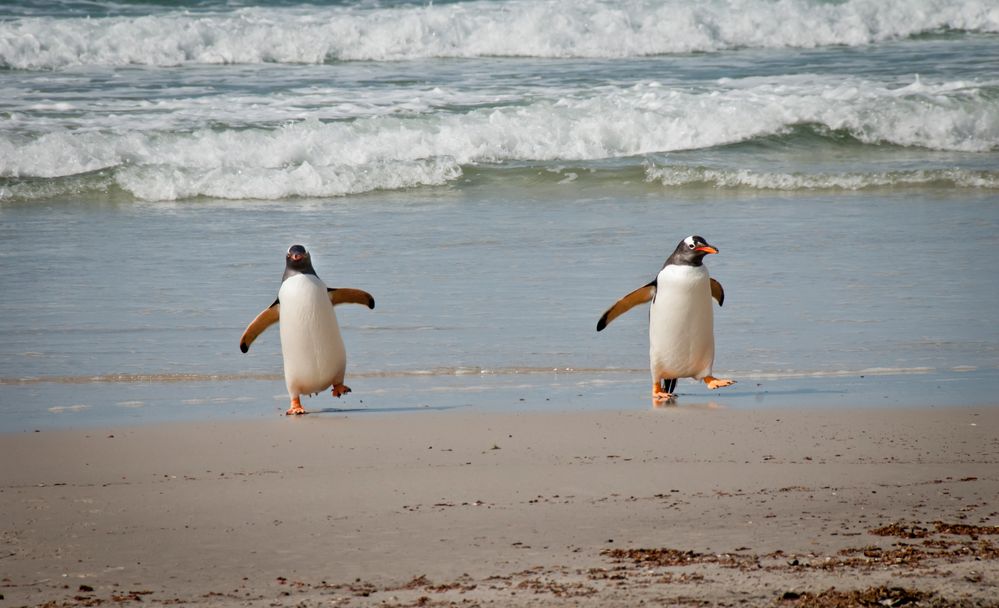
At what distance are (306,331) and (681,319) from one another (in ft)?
5.42

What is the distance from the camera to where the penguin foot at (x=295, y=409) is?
5.42m

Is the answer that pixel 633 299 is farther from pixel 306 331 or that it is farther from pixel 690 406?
pixel 306 331

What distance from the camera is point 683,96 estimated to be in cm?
1474

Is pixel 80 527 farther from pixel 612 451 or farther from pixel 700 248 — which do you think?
pixel 700 248

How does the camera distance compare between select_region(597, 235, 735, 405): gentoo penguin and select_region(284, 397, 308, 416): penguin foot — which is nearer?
select_region(284, 397, 308, 416): penguin foot

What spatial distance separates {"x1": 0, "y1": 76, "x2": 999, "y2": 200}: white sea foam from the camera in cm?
1205

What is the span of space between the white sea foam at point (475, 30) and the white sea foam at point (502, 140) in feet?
12.8

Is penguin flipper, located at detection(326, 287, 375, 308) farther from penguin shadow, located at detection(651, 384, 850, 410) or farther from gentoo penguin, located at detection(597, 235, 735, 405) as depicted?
penguin shadow, located at detection(651, 384, 850, 410)

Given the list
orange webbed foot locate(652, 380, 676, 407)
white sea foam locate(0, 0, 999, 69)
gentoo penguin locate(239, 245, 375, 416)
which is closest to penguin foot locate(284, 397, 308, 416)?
gentoo penguin locate(239, 245, 375, 416)

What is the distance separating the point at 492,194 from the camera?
11.7m

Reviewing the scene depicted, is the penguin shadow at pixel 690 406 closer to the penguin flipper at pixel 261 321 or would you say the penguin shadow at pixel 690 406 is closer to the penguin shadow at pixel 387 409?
the penguin shadow at pixel 387 409

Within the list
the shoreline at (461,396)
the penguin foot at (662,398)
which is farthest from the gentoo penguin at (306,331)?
the penguin foot at (662,398)

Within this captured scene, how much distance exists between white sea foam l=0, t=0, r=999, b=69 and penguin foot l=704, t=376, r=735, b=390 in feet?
44.2

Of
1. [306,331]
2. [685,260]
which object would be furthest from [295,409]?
[685,260]
